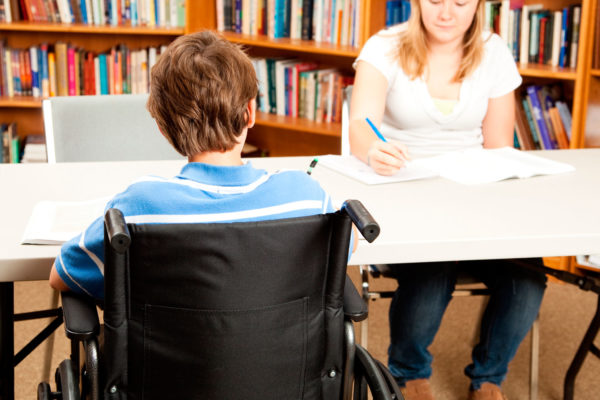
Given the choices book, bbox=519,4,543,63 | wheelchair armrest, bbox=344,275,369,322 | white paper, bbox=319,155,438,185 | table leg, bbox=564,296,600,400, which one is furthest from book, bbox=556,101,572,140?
wheelchair armrest, bbox=344,275,369,322

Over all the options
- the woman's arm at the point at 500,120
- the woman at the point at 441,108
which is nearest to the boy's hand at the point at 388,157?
the woman at the point at 441,108

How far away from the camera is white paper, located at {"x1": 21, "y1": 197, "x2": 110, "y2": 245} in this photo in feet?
4.23

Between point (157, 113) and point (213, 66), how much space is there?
0.11m

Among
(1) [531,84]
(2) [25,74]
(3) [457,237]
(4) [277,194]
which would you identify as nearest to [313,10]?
(1) [531,84]

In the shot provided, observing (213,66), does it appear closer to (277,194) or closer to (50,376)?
(277,194)

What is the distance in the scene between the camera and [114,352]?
1.02 m

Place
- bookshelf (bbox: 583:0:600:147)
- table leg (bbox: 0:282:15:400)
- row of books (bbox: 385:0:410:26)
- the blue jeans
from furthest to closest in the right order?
1. row of books (bbox: 385:0:410:26)
2. bookshelf (bbox: 583:0:600:147)
3. the blue jeans
4. table leg (bbox: 0:282:15:400)

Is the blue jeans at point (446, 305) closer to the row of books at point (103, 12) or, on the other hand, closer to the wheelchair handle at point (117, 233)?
the wheelchair handle at point (117, 233)

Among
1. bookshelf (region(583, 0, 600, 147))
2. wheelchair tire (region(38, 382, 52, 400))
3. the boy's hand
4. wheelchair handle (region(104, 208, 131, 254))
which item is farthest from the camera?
bookshelf (region(583, 0, 600, 147))

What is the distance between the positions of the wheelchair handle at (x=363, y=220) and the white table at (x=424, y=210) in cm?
34

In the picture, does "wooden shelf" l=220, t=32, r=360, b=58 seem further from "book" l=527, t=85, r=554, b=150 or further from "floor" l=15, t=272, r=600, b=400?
"floor" l=15, t=272, r=600, b=400

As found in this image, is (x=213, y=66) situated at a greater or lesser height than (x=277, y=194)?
greater

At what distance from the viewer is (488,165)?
70.2 inches

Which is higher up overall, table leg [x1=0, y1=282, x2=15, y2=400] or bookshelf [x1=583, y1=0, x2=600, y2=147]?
bookshelf [x1=583, y1=0, x2=600, y2=147]
